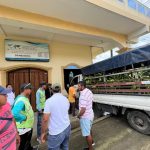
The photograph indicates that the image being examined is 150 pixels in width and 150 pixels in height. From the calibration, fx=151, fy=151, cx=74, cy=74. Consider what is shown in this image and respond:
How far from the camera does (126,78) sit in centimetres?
490

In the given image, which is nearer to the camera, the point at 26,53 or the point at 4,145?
the point at 4,145

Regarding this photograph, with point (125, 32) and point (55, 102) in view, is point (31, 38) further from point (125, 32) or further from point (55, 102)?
point (55, 102)

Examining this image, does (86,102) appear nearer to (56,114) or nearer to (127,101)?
(56,114)

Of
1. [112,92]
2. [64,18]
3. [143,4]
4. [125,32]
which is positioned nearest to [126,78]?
[112,92]

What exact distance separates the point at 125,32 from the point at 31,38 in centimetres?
537

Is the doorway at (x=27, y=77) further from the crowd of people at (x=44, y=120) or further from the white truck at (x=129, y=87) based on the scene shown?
the crowd of people at (x=44, y=120)

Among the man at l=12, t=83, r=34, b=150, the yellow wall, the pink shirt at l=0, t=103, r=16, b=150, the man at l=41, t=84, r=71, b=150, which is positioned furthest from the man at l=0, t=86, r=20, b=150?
the yellow wall

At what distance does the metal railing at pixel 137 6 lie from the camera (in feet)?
24.6

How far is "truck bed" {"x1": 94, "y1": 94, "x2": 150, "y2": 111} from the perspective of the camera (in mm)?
4051

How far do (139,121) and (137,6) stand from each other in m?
6.50

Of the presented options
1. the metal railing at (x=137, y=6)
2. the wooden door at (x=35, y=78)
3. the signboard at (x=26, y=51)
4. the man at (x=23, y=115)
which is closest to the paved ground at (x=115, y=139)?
the man at (x=23, y=115)

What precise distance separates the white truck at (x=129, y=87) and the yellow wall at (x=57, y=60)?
10.1 ft

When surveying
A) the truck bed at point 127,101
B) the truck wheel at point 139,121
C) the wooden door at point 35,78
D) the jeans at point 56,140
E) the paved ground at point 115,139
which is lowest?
the paved ground at point 115,139

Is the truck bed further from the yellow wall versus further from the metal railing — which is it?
the metal railing
